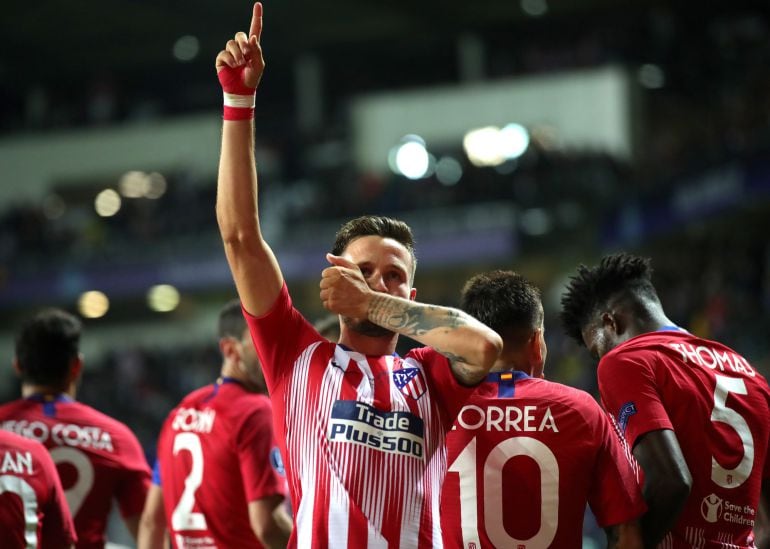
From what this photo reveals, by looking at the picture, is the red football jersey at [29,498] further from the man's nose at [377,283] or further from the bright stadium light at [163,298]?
the bright stadium light at [163,298]

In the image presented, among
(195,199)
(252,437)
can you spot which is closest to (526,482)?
(252,437)

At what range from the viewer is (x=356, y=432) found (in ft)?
9.46

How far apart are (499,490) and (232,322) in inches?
85.8

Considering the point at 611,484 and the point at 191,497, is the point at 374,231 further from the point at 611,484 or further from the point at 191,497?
the point at 191,497

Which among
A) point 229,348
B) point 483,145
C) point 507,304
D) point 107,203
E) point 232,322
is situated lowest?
point 229,348

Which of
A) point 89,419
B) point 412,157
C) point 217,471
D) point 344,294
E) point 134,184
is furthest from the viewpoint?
point 134,184

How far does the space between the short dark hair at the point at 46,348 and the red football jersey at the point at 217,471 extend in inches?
24.5

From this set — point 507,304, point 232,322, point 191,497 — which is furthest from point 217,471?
point 507,304

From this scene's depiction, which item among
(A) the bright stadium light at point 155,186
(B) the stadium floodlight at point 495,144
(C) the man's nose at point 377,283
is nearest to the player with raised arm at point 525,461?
(C) the man's nose at point 377,283

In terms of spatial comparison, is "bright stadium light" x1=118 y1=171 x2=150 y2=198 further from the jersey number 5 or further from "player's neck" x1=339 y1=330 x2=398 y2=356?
"player's neck" x1=339 y1=330 x2=398 y2=356

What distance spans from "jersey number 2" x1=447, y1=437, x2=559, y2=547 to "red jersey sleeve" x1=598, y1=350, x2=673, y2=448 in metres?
0.36

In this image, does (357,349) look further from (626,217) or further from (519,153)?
(519,153)

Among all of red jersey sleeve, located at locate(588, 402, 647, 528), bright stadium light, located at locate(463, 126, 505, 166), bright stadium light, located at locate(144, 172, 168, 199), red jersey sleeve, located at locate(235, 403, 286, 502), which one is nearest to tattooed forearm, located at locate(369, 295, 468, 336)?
red jersey sleeve, located at locate(588, 402, 647, 528)

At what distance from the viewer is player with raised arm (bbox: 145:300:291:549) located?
4570 millimetres
